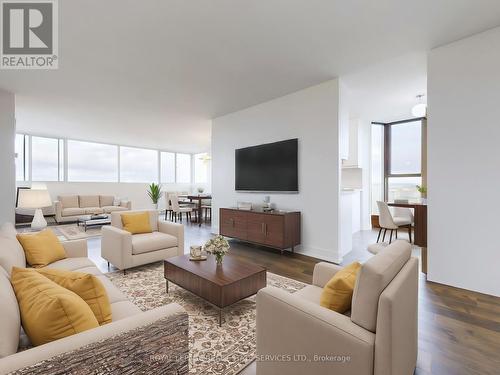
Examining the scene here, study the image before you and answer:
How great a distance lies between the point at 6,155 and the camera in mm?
4070

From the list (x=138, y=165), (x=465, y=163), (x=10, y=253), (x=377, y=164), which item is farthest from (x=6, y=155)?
(x=377, y=164)

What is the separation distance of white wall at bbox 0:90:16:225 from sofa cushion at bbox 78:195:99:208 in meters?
3.38

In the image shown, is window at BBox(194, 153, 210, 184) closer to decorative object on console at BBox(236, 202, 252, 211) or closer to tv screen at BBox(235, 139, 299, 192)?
tv screen at BBox(235, 139, 299, 192)

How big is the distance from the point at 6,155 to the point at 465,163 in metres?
6.72

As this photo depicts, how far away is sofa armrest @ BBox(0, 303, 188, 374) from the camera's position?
2.42 feet

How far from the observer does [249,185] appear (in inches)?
192

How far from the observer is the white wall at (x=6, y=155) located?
4016mm

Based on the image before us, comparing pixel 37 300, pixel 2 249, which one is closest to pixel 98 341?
pixel 37 300

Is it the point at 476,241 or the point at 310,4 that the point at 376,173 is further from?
the point at 310,4

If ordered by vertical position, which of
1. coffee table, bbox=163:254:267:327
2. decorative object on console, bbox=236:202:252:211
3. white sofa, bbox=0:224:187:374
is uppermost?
decorative object on console, bbox=236:202:252:211

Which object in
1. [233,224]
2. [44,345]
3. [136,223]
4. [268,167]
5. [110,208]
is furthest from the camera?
[110,208]

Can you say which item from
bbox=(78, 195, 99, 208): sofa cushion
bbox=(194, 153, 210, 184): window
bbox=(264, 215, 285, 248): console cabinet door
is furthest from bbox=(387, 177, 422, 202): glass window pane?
bbox=(78, 195, 99, 208): sofa cushion

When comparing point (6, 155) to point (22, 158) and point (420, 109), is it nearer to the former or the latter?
point (22, 158)

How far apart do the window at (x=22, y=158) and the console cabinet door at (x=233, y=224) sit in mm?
6617
